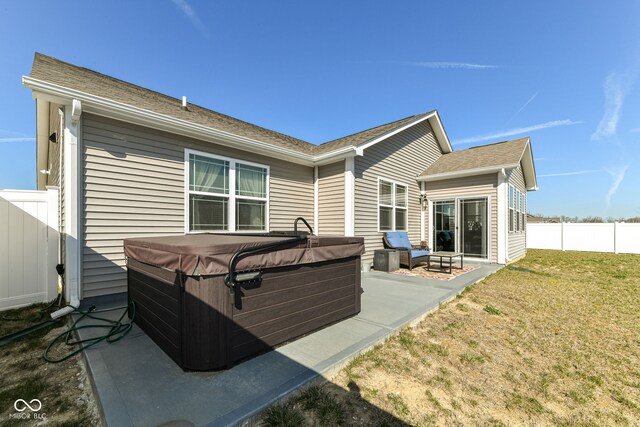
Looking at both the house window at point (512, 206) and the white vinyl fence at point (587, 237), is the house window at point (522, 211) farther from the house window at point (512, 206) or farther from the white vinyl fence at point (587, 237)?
the white vinyl fence at point (587, 237)

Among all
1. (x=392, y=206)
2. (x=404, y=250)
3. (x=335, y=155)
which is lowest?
(x=404, y=250)

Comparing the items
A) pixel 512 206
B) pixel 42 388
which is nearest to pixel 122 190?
pixel 42 388

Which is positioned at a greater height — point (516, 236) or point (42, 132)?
point (42, 132)

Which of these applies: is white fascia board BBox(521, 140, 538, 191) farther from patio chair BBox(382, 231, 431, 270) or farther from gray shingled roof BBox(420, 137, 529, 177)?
patio chair BBox(382, 231, 431, 270)

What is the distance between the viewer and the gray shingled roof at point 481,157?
8125 millimetres

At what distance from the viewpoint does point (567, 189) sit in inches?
818

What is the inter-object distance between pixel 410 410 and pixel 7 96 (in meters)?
15.5

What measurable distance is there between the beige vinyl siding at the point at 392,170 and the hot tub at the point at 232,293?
386cm

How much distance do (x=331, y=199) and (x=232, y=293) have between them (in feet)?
16.7

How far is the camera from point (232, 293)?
7.16 ft

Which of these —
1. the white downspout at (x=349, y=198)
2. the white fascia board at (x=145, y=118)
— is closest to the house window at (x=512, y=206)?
the white downspout at (x=349, y=198)

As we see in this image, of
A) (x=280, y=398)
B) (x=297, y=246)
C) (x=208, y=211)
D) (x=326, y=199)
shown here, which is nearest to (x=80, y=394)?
(x=280, y=398)

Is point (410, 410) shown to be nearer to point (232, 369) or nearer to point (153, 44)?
point (232, 369)

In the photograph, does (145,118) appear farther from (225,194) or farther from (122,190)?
(225,194)
